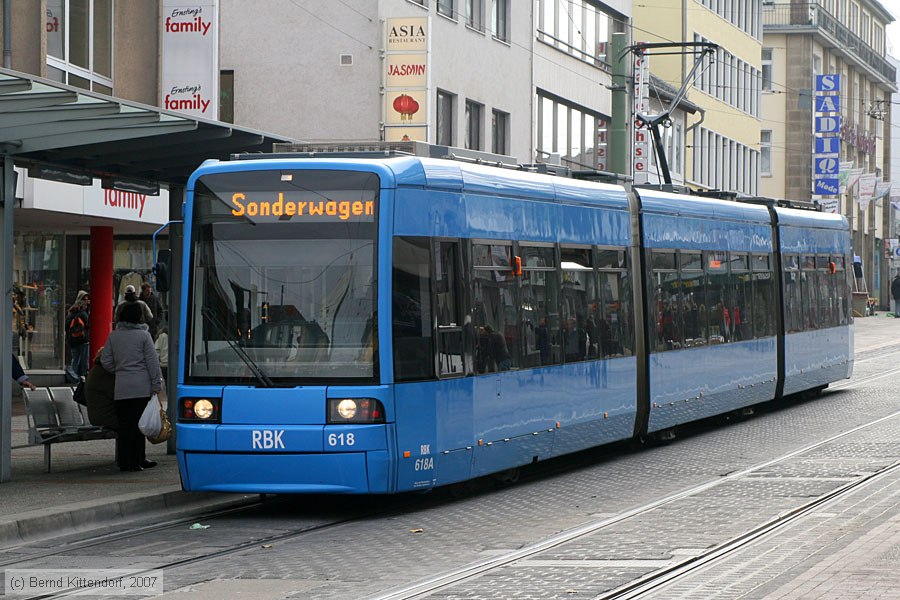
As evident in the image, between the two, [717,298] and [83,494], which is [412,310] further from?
[717,298]

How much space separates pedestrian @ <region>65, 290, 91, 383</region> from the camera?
2748cm

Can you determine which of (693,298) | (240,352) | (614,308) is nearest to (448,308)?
(240,352)

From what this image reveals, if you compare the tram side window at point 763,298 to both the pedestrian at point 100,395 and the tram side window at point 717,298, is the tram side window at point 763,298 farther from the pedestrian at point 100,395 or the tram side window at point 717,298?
the pedestrian at point 100,395

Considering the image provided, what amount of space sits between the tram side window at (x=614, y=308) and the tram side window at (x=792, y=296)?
704cm

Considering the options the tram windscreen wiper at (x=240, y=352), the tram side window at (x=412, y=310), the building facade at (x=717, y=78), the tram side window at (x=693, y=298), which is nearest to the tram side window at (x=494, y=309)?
the tram side window at (x=412, y=310)

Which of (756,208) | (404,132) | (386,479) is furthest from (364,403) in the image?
(404,132)

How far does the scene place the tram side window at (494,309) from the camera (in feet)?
45.4

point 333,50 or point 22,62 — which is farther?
point 333,50

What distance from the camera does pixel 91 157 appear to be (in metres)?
15.0

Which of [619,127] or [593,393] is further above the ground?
[619,127]

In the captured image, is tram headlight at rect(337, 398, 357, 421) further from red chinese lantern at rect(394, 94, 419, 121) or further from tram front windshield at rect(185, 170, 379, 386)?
red chinese lantern at rect(394, 94, 419, 121)

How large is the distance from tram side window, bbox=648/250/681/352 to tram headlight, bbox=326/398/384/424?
255 inches

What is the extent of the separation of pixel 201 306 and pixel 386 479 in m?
2.06

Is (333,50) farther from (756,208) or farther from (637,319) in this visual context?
(637,319)
